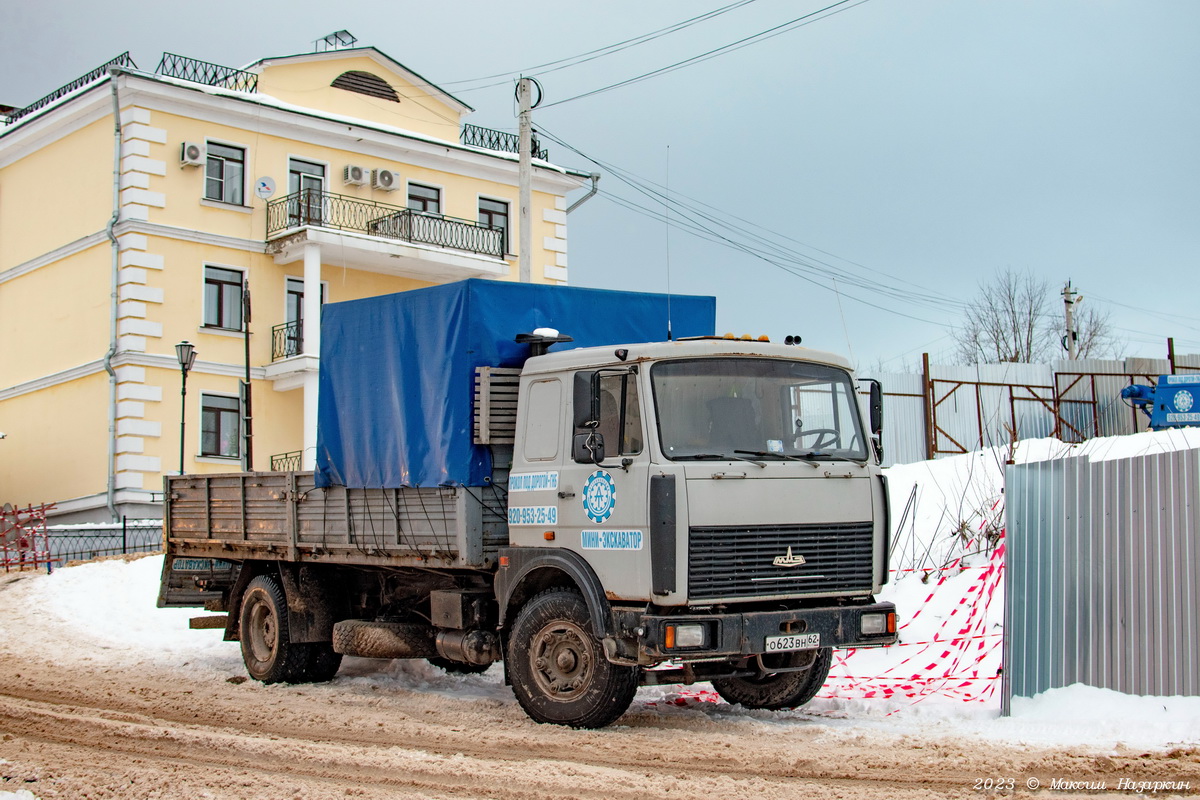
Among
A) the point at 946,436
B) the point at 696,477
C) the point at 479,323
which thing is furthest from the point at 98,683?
the point at 946,436

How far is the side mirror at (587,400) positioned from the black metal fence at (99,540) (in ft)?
62.2

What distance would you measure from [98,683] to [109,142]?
19.4m

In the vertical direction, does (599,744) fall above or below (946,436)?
below

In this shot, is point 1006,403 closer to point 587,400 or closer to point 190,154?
point 190,154

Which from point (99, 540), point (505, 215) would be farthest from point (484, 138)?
point (99, 540)

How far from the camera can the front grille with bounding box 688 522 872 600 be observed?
26.1 ft

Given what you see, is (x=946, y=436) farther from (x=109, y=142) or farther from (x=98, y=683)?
(x=109, y=142)

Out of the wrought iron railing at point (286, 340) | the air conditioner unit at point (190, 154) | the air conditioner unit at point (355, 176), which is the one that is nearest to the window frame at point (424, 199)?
the air conditioner unit at point (355, 176)

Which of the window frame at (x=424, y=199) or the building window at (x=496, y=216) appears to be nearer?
the window frame at (x=424, y=199)

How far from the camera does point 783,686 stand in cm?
947

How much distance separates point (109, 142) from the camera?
27594mm

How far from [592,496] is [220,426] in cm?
2161

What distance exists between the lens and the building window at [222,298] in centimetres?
2844

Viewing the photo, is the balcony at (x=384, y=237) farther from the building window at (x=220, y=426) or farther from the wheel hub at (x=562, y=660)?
the wheel hub at (x=562, y=660)
